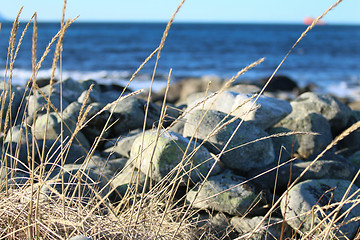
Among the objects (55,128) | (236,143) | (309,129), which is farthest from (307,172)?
(55,128)

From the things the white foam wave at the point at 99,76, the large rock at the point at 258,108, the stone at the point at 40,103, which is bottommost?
the white foam wave at the point at 99,76

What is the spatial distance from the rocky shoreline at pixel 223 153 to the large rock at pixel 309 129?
0.01 metres

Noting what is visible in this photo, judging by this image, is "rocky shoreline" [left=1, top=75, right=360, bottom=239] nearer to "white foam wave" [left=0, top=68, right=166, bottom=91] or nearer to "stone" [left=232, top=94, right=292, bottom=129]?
"stone" [left=232, top=94, right=292, bottom=129]

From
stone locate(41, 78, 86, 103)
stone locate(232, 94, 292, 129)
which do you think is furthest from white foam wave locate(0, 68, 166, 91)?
stone locate(232, 94, 292, 129)

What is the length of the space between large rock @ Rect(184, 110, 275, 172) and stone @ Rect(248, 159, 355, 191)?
11 cm

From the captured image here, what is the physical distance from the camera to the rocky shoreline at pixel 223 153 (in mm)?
2596

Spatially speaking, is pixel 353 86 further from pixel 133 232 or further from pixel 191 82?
pixel 133 232

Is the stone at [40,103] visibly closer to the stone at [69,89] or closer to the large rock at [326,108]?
the stone at [69,89]

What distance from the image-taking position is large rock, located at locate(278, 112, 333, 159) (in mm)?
3793

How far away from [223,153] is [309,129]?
2.09 metres

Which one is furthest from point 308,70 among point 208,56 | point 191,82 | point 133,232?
point 133,232

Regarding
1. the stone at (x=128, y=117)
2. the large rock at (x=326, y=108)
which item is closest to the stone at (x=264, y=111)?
the large rock at (x=326, y=108)
